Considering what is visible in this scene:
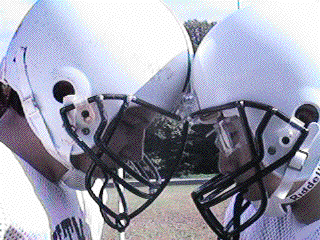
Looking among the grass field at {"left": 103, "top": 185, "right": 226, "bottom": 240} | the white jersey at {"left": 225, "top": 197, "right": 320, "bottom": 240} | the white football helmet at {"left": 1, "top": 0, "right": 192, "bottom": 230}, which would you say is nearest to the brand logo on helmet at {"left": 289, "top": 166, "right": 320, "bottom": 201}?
the white jersey at {"left": 225, "top": 197, "right": 320, "bottom": 240}

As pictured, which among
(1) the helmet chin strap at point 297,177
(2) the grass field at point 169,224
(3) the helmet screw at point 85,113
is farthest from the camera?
(2) the grass field at point 169,224

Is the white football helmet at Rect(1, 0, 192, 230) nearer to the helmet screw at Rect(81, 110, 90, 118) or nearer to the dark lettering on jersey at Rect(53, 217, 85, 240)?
the helmet screw at Rect(81, 110, 90, 118)

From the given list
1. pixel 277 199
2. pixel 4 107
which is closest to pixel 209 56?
pixel 277 199

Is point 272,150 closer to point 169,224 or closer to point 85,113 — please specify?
point 85,113

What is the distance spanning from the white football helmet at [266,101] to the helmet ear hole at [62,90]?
0.46m

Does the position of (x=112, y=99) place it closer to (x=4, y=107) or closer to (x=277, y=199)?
(x=4, y=107)

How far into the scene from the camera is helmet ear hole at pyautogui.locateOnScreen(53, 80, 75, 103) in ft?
6.17

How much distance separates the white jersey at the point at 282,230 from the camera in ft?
5.90

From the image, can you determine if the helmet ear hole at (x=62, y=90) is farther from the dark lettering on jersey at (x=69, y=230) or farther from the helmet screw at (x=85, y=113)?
the dark lettering on jersey at (x=69, y=230)

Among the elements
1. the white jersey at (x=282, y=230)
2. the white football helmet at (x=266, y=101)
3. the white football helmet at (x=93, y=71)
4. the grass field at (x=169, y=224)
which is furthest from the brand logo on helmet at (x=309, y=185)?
the grass field at (x=169, y=224)

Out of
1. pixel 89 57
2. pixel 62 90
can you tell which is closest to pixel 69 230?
pixel 62 90

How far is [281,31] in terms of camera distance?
5.96 ft

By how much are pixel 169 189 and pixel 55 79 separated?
8.65m

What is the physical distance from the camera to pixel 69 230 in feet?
6.48
